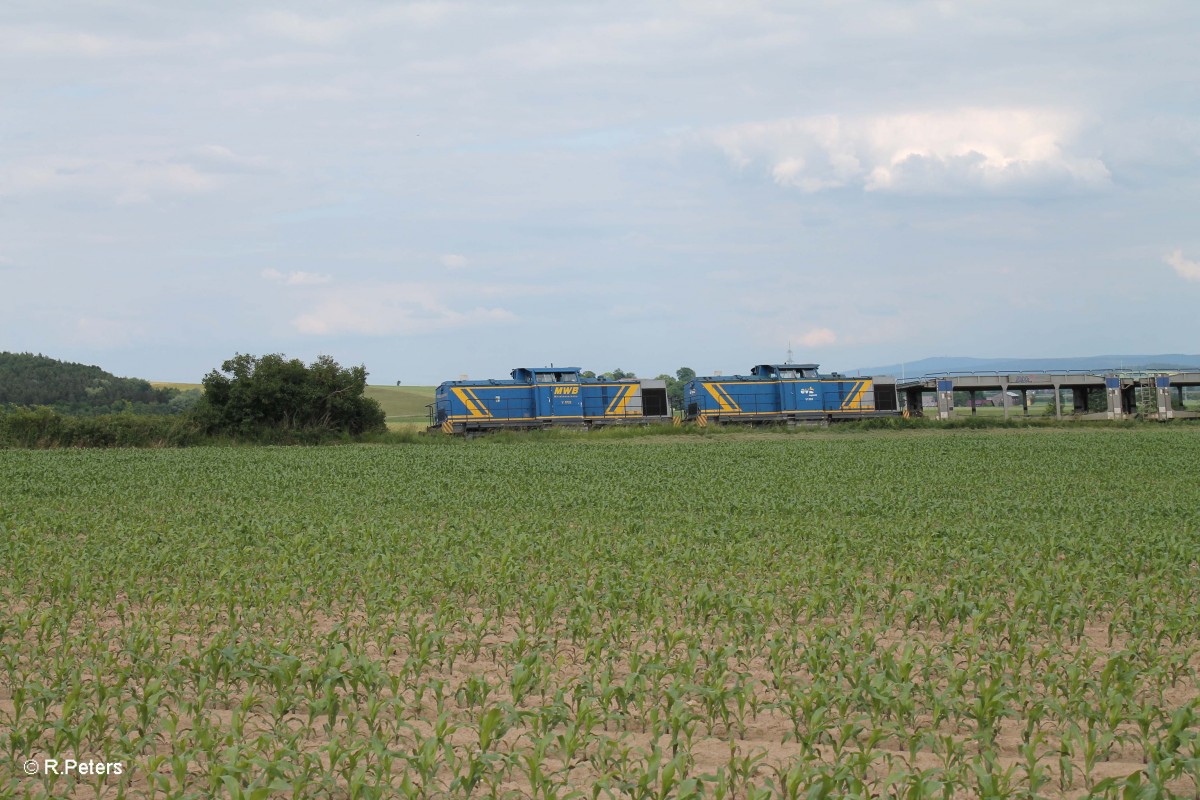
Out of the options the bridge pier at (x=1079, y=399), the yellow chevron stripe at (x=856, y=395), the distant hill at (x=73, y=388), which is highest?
the distant hill at (x=73, y=388)

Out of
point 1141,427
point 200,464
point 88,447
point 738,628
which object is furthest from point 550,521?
point 1141,427

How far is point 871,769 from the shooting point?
6656mm

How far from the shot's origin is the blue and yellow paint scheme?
180ft

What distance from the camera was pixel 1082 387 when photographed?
199 ft

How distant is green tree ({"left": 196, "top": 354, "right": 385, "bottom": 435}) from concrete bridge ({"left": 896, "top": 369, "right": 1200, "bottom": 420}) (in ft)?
99.9

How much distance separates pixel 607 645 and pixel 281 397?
3886 cm

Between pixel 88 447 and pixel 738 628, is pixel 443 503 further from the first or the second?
pixel 88 447

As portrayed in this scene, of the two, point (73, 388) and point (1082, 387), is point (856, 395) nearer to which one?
point (1082, 387)

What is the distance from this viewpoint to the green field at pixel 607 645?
6438 millimetres

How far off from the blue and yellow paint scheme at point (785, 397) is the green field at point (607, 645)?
Answer: 106 ft

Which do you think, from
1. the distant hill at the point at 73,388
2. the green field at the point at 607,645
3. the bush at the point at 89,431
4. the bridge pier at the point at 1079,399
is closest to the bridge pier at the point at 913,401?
the bridge pier at the point at 1079,399

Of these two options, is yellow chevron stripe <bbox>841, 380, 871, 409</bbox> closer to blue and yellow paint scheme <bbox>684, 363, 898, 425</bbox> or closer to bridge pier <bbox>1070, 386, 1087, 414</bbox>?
blue and yellow paint scheme <bbox>684, 363, 898, 425</bbox>

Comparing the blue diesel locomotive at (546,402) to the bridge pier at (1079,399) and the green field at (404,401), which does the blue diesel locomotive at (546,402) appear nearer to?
the bridge pier at (1079,399)

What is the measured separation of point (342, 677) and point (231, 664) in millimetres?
1169
